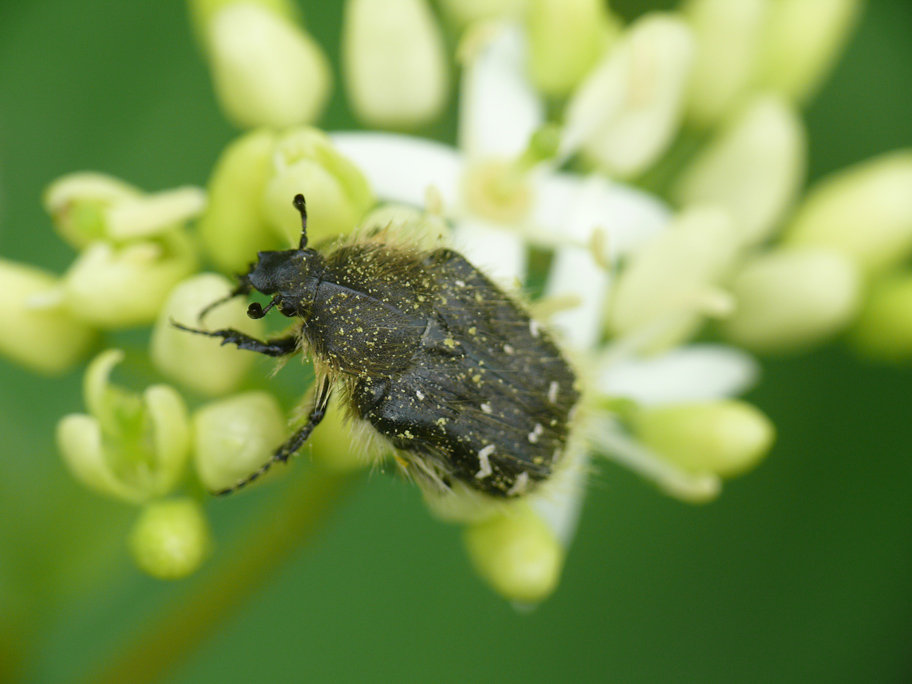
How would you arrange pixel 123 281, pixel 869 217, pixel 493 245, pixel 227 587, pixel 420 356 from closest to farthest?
1. pixel 420 356
2. pixel 123 281
3. pixel 227 587
4. pixel 493 245
5. pixel 869 217

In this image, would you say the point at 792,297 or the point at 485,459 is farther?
the point at 792,297

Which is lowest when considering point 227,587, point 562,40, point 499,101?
point 227,587

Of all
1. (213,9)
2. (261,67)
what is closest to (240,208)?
(261,67)

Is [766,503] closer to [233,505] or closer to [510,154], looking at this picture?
[510,154]

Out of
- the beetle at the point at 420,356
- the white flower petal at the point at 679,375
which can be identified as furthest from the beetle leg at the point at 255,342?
the white flower petal at the point at 679,375

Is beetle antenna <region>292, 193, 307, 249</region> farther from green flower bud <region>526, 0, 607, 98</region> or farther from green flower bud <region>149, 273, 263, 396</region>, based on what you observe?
green flower bud <region>526, 0, 607, 98</region>

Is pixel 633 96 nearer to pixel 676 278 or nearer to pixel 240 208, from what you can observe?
pixel 676 278

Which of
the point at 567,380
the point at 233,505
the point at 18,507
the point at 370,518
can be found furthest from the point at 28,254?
the point at 567,380
